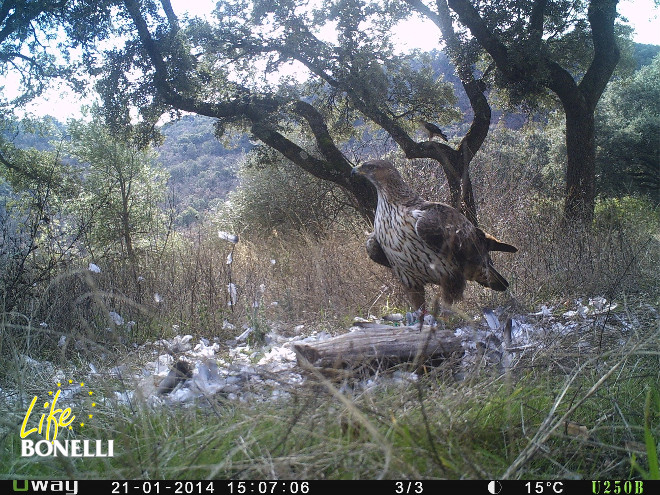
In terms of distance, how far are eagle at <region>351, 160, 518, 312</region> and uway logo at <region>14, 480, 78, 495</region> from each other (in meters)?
3.18

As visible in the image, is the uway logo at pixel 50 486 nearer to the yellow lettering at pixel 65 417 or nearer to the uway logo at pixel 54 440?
the uway logo at pixel 54 440

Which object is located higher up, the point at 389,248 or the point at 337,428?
the point at 389,248

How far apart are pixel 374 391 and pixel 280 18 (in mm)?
11796

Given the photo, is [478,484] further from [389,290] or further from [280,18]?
[280,18]

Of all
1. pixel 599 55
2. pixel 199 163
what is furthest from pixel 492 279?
pixel 199 163

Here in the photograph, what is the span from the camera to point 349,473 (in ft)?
5.17

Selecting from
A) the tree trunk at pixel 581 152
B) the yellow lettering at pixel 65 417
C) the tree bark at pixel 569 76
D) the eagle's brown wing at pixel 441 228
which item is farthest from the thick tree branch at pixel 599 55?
the yellow lettering at pixel 65 417

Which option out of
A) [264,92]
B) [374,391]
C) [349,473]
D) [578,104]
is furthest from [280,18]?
[349,473]

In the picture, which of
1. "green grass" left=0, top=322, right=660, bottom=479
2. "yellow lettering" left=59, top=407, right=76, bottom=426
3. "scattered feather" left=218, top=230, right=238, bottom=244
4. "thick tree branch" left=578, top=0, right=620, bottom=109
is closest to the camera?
"green grass" left=0, top=322, right=660, bottom=479

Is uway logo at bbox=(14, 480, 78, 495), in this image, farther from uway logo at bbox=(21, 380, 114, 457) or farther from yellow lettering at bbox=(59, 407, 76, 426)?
yellow lettering at bbox=(59, 407, 76, 426)

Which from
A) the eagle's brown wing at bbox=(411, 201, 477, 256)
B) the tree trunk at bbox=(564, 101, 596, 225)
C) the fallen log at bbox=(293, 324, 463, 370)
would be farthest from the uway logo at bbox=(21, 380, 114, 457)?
the tree trunk at bbox=(564, 101, 596, 225)

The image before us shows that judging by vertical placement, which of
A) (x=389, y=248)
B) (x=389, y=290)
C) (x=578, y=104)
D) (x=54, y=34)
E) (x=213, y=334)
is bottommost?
(x=213, y=334)

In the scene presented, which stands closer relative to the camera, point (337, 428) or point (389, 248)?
point (337, 428)

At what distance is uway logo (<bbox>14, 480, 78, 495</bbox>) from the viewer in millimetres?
1630
